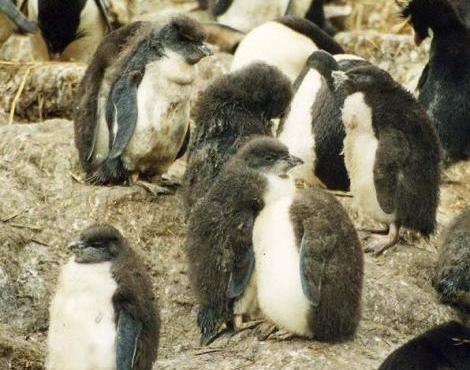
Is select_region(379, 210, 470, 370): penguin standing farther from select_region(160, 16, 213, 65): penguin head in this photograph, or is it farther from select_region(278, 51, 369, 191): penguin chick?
select_region(160, 16, 213, 65): penguin head

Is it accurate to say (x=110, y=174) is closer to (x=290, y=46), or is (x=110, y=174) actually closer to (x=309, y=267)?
(x=290, y=46)

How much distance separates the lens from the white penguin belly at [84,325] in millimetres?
6574

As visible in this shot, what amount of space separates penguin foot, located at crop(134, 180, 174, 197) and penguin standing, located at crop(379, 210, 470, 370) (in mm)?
1410

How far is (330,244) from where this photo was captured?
22.7ft

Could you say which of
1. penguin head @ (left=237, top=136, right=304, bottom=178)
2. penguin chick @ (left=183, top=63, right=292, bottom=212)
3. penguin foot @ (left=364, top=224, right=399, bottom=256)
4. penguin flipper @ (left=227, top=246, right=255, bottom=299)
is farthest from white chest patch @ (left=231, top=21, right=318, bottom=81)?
penguin flipper @ (left=227, top=246, right=255, bottom=299)

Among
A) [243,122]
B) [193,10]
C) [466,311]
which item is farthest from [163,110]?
[193,10]

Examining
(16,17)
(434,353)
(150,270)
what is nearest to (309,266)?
(434,353)

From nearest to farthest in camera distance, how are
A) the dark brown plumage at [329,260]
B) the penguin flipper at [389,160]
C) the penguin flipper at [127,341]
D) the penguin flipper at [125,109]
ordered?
the penguin flipper at [127,341] → the dark brown plumage at [329,260] → the penguin flipper at [389,160] → the penguin flipper at [125,109]

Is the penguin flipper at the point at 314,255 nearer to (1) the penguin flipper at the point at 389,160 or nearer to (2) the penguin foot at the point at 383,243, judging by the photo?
(1) the penguin flipper at the point at 389,160

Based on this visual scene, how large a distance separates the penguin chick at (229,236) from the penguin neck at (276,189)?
0.02 meters

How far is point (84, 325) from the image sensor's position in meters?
6.58

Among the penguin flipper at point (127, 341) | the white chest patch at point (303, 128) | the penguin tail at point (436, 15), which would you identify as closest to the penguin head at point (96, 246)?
the penguin flipper at point (127, 341)

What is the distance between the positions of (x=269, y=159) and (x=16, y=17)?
11.0 ft

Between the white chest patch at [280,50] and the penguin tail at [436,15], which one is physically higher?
the penguin tail at [436,15]
